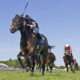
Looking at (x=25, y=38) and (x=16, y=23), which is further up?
(x=16, y=23)

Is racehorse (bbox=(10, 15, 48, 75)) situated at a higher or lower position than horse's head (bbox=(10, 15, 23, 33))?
lower

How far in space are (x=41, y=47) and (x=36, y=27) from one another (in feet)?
6.20

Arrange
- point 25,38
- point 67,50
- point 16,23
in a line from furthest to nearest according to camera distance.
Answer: point 67,50 → point 25,38 → point 16,23

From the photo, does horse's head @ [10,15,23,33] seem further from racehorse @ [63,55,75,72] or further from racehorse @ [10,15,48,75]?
racehorse @ [63,55,75,72]

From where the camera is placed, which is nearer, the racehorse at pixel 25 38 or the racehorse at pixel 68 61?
the racehorse at pixel 25 38

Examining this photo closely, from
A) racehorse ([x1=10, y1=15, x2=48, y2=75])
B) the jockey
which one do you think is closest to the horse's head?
racehorse ([x1=10, y1=15, x2=48, y2=75])

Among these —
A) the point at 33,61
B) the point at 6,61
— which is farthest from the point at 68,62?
the point at 6,61

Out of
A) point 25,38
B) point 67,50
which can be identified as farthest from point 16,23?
point 67,50

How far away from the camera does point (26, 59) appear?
82.6ft

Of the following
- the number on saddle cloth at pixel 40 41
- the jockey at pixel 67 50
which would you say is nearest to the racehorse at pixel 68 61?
the jockey at pixel 67 50

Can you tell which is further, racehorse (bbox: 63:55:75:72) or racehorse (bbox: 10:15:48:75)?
racehorse (bbox: 63:55:75:72)

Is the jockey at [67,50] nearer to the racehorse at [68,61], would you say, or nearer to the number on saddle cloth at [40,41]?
the racehorse at [68,61]

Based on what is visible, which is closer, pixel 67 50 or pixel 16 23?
pixel 16 23

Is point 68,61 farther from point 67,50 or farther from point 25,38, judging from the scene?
point 25,38
